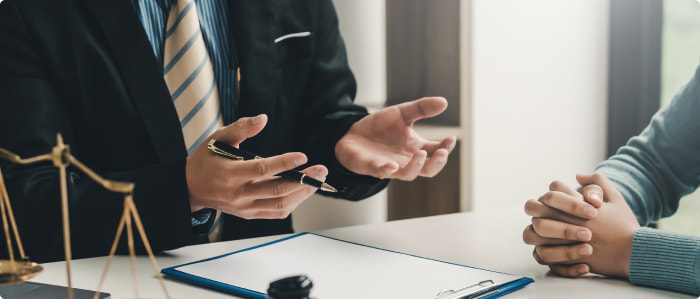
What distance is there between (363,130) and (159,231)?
17.1 inches

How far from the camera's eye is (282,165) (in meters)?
0.65

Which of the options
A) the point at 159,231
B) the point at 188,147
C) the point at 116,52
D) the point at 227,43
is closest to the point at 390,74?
the point at 227,43

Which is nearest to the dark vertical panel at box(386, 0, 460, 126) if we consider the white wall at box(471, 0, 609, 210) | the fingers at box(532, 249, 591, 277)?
the white wall at box(471, 0, 609, 210)

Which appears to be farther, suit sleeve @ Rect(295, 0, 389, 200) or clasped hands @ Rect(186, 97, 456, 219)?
suit sleeve @ Rect(295, 0, 389, 200)

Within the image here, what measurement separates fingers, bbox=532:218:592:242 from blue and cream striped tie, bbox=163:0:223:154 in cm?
63

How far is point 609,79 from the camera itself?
8.00 feet

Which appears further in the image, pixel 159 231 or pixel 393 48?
pixel 393 48

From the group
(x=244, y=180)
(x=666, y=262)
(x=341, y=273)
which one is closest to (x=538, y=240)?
(x=666, y=262)

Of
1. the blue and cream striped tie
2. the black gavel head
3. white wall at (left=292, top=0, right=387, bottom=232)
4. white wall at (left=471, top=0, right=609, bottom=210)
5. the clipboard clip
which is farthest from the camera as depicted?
white wall at (left=471, top=0, right=609, bottom=210)

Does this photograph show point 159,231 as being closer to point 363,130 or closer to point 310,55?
point 363,130

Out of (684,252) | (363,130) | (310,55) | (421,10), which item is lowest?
(684,252)

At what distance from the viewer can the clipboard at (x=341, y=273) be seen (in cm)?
62

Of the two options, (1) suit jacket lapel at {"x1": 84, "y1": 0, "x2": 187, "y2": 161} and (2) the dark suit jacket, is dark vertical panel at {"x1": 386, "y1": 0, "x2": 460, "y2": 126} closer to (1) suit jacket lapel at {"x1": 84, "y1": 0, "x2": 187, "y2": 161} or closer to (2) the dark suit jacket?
(2) the dark suit jacket

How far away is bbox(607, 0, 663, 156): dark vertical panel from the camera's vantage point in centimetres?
231
